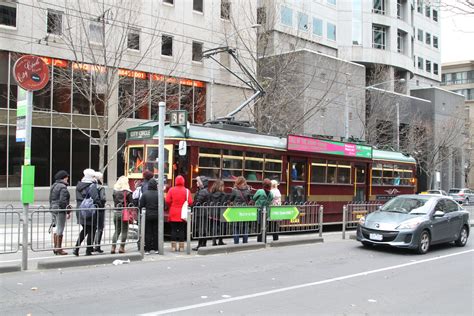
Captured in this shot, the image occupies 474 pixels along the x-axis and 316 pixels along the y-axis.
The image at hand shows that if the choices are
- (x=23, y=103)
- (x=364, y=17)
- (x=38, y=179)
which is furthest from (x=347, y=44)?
(x=23, y=103)

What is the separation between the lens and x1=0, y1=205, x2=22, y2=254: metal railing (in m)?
9.60

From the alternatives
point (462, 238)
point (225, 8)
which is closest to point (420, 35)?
point (225, 8)

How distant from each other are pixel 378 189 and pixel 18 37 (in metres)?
20.0

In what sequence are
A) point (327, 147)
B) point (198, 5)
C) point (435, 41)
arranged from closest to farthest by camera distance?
point (327, 147) → point (198, 5) → point (435, 41)

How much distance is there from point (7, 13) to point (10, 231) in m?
19.4

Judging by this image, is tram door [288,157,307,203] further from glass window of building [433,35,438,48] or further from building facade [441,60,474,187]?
building facade [441,60,474,187]

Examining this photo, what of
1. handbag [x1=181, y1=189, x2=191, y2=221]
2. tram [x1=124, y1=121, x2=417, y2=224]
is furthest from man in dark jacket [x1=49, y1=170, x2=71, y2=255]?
tram [x1=124, y1=121, x2=417, y2=224]

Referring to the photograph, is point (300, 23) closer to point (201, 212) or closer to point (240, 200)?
point (240, 200)

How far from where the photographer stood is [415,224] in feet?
38.5

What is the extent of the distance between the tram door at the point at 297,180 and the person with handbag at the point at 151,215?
21.7 feet

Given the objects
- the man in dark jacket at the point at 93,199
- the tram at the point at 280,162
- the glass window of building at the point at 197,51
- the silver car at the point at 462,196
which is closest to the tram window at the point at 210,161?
the tram at the point at 280,162

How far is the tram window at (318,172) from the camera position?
17.4 metres

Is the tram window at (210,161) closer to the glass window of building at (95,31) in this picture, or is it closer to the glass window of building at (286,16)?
the glass window of building at (95,31)

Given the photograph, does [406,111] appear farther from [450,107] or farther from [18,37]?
[18,37]
